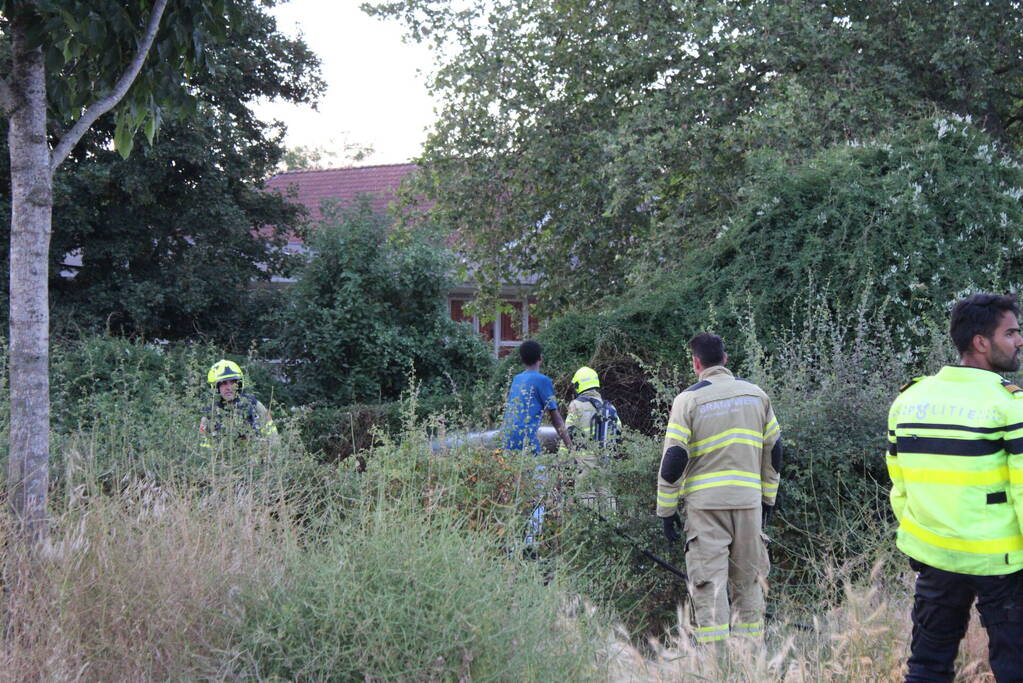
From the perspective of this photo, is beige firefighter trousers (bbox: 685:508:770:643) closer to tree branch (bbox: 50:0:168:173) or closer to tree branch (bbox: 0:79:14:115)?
tree branch (bbox: 50:0:168:173)

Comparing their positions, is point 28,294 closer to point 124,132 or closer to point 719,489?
point 124,132

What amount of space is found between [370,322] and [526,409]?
30.7 ft

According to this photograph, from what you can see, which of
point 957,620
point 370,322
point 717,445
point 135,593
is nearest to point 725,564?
point 717,445

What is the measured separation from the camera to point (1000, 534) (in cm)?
394

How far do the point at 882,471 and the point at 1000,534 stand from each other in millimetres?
3071

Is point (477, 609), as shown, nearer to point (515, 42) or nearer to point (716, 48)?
point (716, 48)

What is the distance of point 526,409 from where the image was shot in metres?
8.46

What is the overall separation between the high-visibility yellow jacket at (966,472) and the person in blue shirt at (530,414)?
235 cm

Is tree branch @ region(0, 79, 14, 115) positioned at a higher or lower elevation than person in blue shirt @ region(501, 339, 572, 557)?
higher

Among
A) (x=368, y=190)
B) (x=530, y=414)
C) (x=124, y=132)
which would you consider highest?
(x=368, y=190)

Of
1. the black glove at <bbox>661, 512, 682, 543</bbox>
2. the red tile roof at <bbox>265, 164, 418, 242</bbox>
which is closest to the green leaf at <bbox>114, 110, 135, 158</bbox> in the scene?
the black glove at <bbox>661, 512, 682, 543</bbox>

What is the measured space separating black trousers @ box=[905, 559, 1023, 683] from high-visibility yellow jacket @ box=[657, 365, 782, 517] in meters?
1.67

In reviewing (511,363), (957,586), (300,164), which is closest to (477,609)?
(957,586)

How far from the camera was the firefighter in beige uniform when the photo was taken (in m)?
5.88
